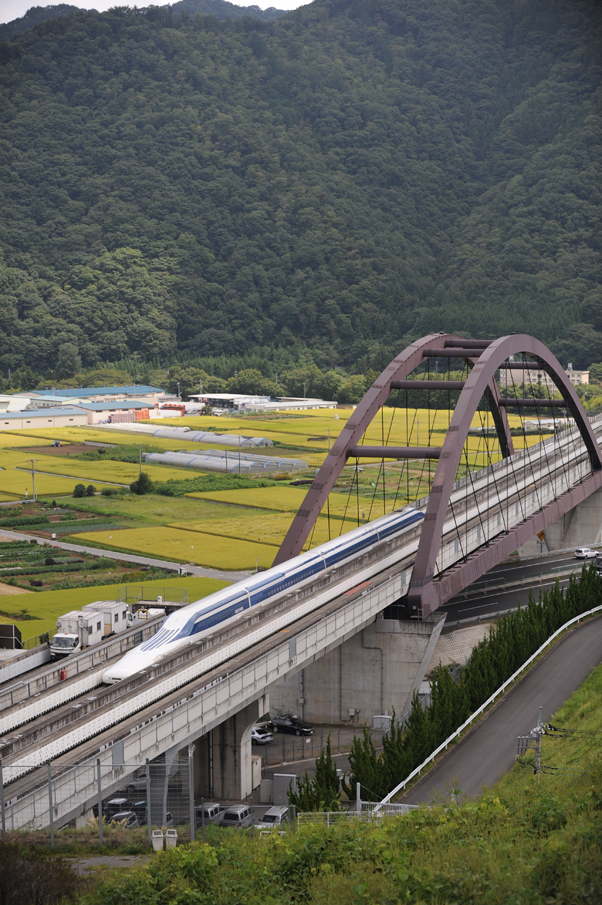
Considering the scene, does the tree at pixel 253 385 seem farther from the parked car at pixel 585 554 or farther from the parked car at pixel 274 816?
the parked car at pixel 274 816

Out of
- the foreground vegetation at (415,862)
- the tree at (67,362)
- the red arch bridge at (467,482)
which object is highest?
the tree at (67,362)

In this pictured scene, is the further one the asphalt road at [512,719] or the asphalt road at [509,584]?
the asphalt road at [509,584]

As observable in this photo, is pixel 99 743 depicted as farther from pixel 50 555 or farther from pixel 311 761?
pixel 50 555

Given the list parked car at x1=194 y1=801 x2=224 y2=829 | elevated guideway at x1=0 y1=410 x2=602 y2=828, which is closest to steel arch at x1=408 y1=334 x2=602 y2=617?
elevated guideway at x1=0 y1=410 x2=602 y2=828

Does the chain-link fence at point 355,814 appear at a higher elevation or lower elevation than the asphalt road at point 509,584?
higher

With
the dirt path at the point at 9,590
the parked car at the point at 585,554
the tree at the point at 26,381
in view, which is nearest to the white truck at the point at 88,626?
the dirt path at the point at 9,590

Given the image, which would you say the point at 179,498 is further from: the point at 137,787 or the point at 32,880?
the point at 32,880
